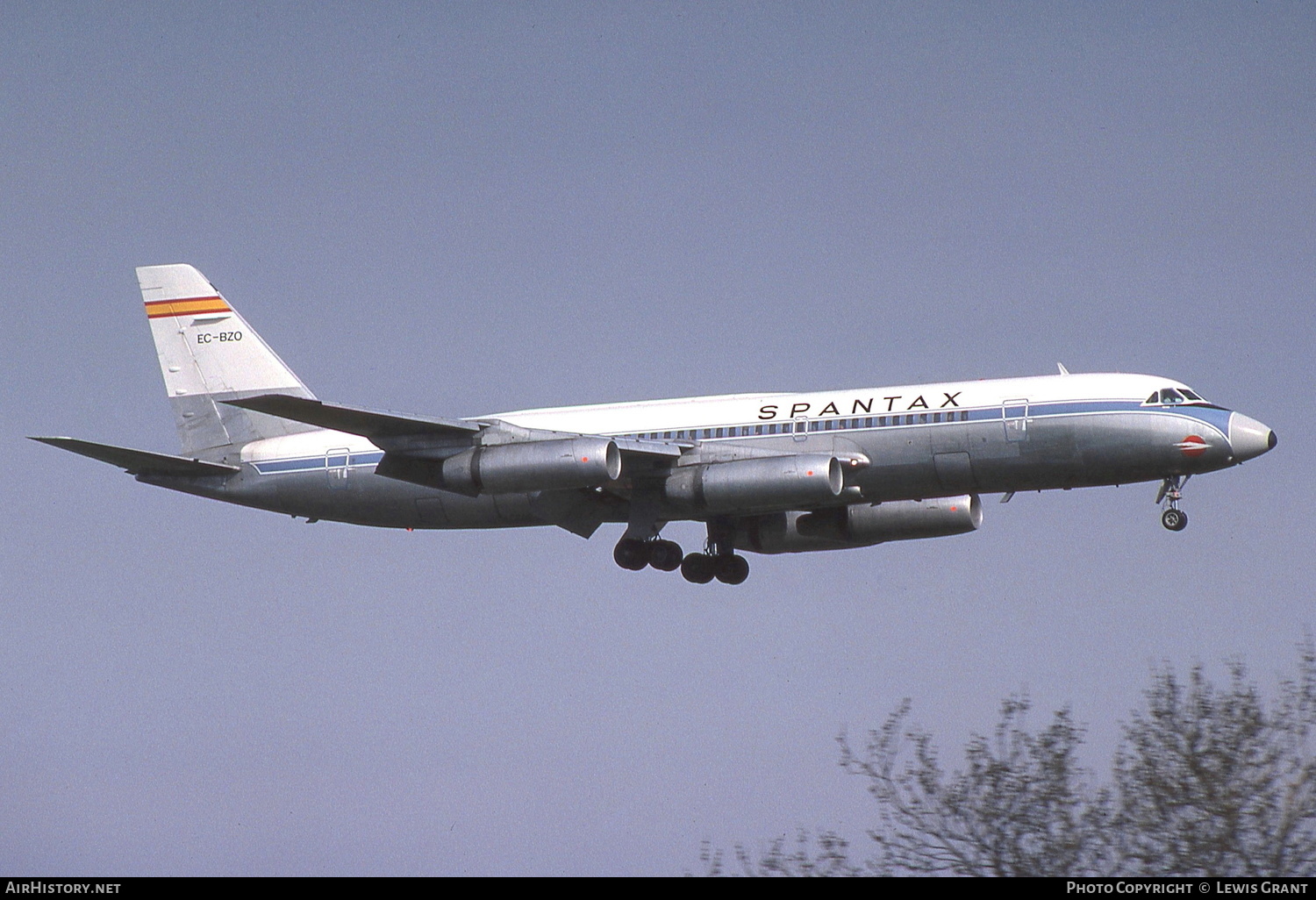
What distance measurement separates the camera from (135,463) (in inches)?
2018

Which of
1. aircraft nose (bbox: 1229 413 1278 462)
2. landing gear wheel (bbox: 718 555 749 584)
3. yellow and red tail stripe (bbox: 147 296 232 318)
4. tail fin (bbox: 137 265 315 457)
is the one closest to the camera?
aircraft nose (bbox: 1229 413 1278 462)

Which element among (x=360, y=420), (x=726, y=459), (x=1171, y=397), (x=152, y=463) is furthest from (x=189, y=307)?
(x=1171, y=397)

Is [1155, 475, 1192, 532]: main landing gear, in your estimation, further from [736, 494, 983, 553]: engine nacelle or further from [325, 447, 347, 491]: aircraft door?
[325, 447, 347, 491]: aircraft door

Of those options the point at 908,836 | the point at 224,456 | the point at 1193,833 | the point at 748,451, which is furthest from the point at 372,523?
the point at 1193,833

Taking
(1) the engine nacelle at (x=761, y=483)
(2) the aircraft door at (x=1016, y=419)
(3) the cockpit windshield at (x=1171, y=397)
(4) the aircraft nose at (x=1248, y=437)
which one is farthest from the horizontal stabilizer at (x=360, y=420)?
(4) the aircraft nose at (x=1248, y=437)

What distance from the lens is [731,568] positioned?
172 ft

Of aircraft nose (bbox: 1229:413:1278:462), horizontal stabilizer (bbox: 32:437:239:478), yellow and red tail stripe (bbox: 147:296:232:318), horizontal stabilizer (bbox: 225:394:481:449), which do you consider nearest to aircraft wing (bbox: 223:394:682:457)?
horizontal stabilizer (bbox: 225:394:481:449)

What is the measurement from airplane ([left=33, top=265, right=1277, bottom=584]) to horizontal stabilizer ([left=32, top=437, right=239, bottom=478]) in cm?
8

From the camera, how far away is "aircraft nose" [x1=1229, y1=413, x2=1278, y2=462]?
43812 millimetres

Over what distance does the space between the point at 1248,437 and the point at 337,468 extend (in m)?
25.7

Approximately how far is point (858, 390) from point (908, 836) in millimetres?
18603

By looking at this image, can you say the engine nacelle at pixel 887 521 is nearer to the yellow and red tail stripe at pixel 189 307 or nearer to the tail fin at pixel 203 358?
the tail fin at pixel 203 358

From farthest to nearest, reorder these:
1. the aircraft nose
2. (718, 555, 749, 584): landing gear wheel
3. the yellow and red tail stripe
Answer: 1. the yellow and red tail stripe
2. (718, 555, 749, 584): landing gear wheel
3. the aircraft nose

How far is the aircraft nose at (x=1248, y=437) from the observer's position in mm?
43812
